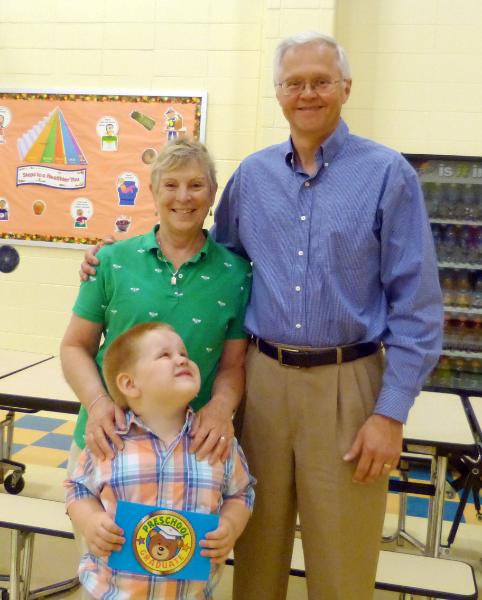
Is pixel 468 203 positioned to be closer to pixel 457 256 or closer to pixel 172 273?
pixel 457 256

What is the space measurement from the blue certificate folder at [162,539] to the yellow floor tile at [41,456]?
2.70 meters

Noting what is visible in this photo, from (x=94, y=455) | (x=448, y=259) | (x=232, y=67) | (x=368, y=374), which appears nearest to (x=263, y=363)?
(x=368, y=374)

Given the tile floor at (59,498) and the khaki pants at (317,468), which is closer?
the khaki pants at (317,468)

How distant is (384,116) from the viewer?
470 centimetres

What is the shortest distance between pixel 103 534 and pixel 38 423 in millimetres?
3469

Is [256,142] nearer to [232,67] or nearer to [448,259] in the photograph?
[232,67]

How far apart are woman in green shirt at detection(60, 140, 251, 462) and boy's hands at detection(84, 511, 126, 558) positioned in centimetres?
23

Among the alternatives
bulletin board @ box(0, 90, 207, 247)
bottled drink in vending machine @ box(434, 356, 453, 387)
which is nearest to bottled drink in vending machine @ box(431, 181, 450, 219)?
bottled drink in vending machine @ box(434, 356, 453, 387)

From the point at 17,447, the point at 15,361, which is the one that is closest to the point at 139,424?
the point at 15,361

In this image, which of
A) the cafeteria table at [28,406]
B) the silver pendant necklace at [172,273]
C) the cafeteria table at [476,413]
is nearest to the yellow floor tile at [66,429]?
the cafeteria table at [28,406]

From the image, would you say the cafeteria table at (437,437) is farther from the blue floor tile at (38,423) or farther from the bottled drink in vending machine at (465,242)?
the blue floor tile at (38,423)

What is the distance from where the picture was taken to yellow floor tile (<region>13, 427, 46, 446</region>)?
4.35m

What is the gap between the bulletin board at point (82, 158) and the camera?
16.2 feet

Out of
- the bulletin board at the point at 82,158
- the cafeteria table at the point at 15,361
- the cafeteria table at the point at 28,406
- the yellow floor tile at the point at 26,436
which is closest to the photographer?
the cafeteria table at the point at 28,406
